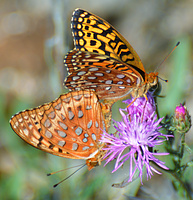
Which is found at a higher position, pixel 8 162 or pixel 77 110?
pixel 77 110

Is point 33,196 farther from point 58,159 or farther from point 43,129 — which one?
point 43,129

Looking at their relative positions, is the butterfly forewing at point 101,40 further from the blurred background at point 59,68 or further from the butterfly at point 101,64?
the blurred background at point 59,68

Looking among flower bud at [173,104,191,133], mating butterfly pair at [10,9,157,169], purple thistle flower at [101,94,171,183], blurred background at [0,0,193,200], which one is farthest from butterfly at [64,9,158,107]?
blurred background at [0,0,193,200]

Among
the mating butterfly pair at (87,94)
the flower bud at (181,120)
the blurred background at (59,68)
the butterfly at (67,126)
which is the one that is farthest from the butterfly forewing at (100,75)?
the blurred background at (59,68)

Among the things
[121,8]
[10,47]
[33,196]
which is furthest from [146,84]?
[10,47]

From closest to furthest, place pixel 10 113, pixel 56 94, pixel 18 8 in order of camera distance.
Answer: pixel 56 94, pixel 10 113, pixel 18 8

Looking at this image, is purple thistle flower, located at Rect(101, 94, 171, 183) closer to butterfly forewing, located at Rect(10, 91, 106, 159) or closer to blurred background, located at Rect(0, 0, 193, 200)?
butterfly forewing, located at Rect(10, 91, 106, 159)
